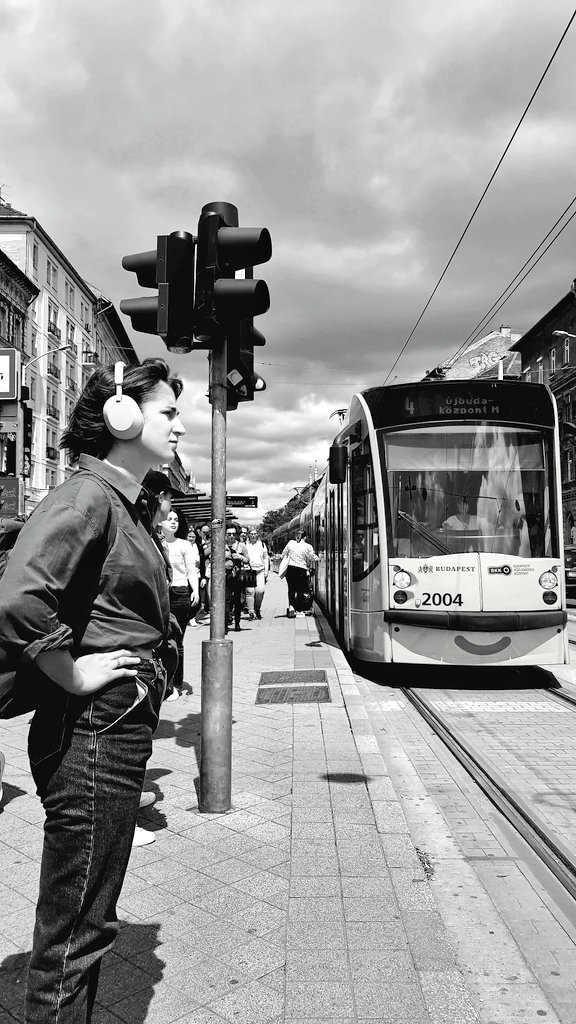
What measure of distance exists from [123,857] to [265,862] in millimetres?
1909

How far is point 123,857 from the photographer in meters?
2.02

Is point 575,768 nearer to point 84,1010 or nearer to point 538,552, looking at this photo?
point 538,552

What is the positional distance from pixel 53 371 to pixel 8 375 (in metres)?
42.3

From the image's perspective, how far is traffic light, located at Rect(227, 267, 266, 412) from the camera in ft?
15.9

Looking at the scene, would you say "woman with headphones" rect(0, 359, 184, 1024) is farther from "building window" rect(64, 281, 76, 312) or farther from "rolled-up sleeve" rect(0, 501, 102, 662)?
"building window" rect(64, 281, 76, 312)

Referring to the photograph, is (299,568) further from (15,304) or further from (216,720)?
(15,304)

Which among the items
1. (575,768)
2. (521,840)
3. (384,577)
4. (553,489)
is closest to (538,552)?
(553,489)

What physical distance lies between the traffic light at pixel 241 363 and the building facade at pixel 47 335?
39.7m

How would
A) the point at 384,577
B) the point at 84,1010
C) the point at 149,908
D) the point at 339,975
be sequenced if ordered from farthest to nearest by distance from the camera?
the point at 384,577 → the point at 149,908 → the point at 339,975 → the point at 84,1010

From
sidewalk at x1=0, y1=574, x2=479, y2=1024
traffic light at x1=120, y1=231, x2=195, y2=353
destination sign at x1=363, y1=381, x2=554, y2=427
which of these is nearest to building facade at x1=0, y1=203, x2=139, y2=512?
destination sign at x1=363, y1=381, x2=554, y2=427

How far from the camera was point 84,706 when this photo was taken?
1938 mm

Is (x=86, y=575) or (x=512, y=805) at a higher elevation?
(x=86, y=575)

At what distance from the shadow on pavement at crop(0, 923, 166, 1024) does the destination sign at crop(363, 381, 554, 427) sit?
659 centimetres

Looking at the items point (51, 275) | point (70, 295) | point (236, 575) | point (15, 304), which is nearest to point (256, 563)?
point (236, 575)
